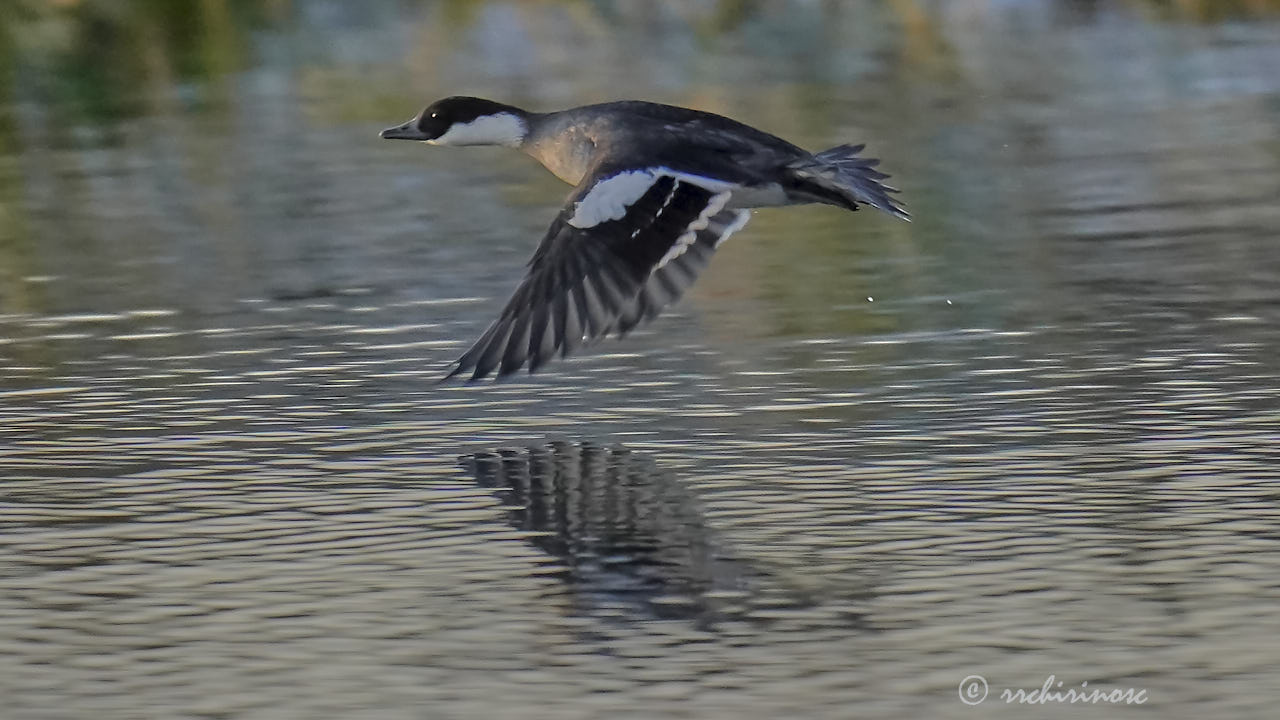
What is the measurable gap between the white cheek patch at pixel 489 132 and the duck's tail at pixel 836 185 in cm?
129

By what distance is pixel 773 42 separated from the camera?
21578 mm

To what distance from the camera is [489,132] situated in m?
10.7

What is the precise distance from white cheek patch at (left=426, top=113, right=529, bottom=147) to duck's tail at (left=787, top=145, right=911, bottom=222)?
1.29 meters

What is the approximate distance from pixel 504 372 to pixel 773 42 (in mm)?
13824

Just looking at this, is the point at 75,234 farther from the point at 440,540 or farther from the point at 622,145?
the point at 440,540

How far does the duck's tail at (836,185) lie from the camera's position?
376 inches

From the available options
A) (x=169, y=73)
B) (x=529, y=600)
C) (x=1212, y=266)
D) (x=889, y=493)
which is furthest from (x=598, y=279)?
(x=169, y=73)

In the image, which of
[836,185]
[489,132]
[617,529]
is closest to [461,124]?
[489,132]

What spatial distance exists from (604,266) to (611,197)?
0.31 metres

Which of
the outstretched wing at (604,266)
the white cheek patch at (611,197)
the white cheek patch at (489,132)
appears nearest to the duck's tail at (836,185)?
the outstretched wing at (604,266)

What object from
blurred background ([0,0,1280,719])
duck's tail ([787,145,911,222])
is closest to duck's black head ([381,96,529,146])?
blurred background ([0,0,1280,719])

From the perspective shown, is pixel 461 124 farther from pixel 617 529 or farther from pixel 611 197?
pixel 617 529

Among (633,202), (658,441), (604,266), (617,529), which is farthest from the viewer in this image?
(633,202)

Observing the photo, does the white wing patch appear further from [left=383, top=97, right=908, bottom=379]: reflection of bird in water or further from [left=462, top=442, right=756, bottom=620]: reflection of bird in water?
[left=462, top=442, right=756, bottom=620]: reflection of bird in water
